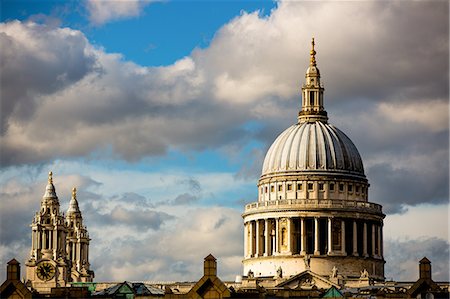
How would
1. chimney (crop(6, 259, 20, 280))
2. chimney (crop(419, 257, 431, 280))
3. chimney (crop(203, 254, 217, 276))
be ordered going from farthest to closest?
chimney (crop(419, 257, 431, 280))
chimney (crop(6, 259, 20, 280))
chimney (crop(203, 254, 217, 276))

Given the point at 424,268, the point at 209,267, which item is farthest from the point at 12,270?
the point at 424,268

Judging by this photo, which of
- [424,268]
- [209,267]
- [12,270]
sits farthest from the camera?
[424,268]

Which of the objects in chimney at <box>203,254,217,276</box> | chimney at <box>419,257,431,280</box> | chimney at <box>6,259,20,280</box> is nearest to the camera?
chimney at <box>203,254,217,276</box>

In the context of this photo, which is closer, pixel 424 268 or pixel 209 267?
pixel 209 267

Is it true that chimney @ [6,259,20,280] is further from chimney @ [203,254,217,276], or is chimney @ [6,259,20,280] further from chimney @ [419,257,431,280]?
chimney @ [419,257,431,280]

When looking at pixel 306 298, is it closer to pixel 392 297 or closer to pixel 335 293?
pixel 392 297

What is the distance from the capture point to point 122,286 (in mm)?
137375

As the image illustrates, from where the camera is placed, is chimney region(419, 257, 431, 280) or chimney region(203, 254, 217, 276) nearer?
chimney region(203, 254, 217, 276)

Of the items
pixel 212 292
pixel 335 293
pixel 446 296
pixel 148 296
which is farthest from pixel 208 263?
pixel 335 293

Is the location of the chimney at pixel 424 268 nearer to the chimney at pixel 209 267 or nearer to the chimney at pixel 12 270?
the chimney at pixel 209 267

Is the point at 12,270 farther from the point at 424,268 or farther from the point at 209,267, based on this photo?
the point at 424,268

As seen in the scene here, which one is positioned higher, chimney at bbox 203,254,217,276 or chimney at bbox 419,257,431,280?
chimney at bbox 419,257,431,280

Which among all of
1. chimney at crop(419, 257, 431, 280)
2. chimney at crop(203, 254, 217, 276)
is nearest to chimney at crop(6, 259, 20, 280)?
chimney at crop(203, 254, 217, 276)

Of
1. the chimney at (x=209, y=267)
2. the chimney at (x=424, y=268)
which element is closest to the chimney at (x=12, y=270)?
the chimney at (x=209, y=267)
